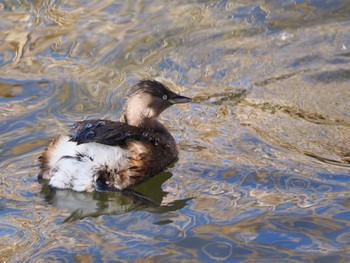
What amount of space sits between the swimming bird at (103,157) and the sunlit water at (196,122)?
11 cm

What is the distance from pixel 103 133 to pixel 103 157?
0.17 meters

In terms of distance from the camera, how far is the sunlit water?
5262mm

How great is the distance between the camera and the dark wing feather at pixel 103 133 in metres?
5.80

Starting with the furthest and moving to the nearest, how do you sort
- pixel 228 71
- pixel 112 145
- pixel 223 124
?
pixel 228 71 → pixel 223 124 → pixel 112 145

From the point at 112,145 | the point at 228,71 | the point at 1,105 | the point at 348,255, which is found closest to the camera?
the point at 348,255

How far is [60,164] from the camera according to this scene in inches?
234

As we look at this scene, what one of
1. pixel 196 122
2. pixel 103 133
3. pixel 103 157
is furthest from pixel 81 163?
pixel 196 122

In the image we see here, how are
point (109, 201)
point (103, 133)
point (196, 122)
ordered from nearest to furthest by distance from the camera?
1. point (103, 133)
2. point (109, 201)
3. point (196, 122)

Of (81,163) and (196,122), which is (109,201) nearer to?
(81,163)

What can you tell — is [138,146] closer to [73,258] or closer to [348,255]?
[73,258]

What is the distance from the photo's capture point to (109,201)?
6.01 m

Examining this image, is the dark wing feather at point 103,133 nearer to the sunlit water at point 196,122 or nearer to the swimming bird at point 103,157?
the swimming bird at point 103,157

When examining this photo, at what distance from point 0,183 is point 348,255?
105 inches

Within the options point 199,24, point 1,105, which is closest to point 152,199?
point 1,105
